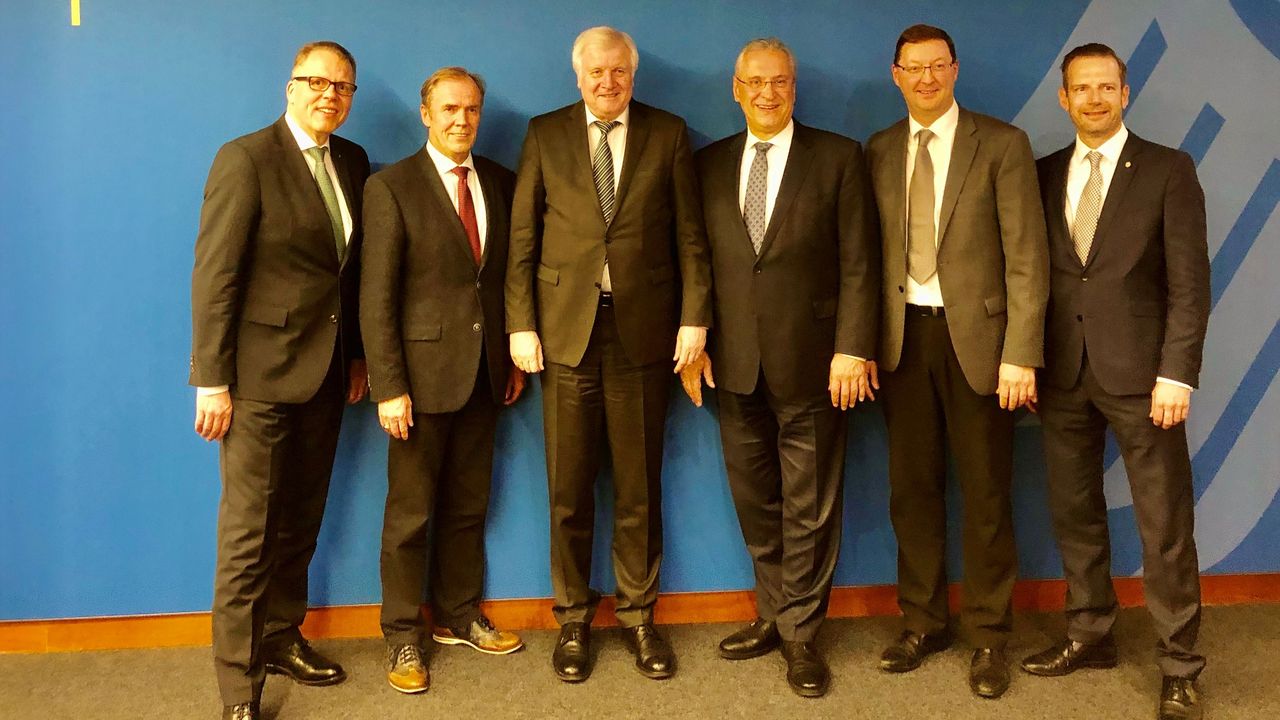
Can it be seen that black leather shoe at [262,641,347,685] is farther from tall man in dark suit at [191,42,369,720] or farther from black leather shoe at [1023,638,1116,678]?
black leather shoe at [1023,638,1116,678]

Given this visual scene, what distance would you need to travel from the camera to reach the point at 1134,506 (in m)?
2.67

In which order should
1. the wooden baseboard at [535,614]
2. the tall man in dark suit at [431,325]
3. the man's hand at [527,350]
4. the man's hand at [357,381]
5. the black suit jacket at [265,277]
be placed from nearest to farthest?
the black suit jacket at [265,277] → the tall man in dark suit at [431,325] → the man's hand at [527,350] → the man's hand at [357,381] → the wooden baseboard at [535,614]

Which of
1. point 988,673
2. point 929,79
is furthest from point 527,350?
point 988,673

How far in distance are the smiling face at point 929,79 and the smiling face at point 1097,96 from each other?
14.6 inches

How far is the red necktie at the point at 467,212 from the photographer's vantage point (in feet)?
9.10

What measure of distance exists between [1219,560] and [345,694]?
3.20 meters

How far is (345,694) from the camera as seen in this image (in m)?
2.73

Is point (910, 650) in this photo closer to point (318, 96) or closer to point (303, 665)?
point (303, 665)

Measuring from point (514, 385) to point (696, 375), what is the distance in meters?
0.62

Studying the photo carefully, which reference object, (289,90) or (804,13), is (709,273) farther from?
(289,90)

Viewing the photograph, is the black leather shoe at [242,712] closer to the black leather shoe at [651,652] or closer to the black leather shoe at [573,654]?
the black leather shoe at [573,654]

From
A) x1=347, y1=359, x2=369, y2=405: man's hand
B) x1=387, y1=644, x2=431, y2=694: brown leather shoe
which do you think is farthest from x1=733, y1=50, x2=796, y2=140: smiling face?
x1=387, y1=644, x2=431, y2=694: brown leather shoe

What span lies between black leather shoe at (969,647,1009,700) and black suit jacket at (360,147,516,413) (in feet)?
5.91

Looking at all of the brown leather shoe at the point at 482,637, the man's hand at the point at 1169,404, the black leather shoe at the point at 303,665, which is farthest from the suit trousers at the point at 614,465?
the man's hand at the point at 1169,404
